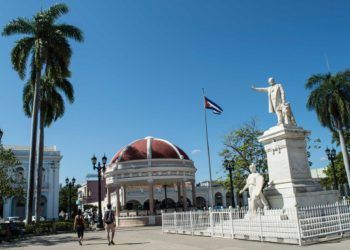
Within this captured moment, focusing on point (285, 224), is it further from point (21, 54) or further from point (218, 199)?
point (218, 199)

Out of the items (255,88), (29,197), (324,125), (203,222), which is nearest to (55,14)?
(29,197)

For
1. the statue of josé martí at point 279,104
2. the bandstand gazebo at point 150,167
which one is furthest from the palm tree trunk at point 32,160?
the statue of josé martí at point 279,104

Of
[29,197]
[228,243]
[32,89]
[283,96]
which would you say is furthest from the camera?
[32,89]

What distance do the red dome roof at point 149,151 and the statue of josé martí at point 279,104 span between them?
18075mm

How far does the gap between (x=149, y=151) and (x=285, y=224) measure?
2256 centimetres

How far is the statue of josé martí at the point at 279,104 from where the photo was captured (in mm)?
16434

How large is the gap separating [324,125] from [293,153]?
889 inches

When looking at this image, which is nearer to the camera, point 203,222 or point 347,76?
point 203,222

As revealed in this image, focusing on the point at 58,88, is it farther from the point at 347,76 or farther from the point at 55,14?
the point at 347,76

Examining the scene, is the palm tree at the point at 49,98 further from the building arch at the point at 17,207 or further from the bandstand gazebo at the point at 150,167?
the building arch at the point at 17,207

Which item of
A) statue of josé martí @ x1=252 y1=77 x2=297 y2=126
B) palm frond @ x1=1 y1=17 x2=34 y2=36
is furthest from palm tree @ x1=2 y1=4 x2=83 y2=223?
statue of josé martí @ x1=252 y1=77 x2=297 y2=126

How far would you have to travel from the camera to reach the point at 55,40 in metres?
28.9

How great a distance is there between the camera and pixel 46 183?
57500 mm

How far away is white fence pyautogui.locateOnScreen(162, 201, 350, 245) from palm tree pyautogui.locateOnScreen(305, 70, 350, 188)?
21593 millimetres
